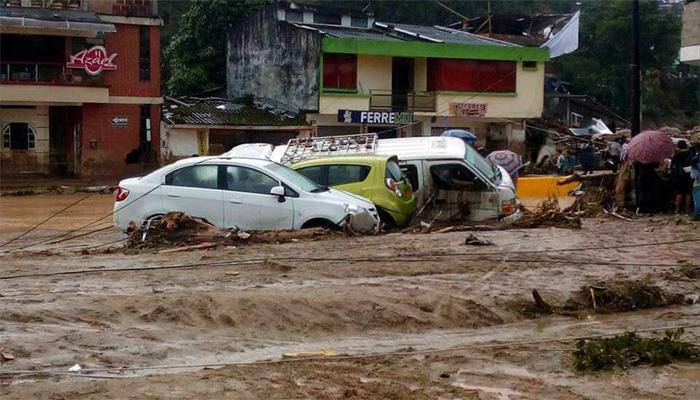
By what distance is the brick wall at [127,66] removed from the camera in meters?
33.3

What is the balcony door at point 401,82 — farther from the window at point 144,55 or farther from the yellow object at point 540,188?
the yellow object at point 540,188

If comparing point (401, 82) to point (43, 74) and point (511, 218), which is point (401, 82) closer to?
point (43, 74)

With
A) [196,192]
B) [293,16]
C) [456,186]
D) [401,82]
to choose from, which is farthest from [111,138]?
[456,186]

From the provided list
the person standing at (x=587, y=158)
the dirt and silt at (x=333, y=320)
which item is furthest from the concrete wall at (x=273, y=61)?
the dirt and silt at (x=333, y=320)

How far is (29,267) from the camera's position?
35.5 ft

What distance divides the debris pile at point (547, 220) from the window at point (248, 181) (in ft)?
13.1

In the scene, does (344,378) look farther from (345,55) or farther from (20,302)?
(345,55)

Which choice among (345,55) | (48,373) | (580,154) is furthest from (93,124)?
(48,373)

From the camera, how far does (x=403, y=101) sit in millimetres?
39688

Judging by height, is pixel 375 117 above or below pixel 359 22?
below

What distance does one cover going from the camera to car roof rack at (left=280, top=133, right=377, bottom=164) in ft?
51.5

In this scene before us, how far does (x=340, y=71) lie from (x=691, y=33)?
19114 mm

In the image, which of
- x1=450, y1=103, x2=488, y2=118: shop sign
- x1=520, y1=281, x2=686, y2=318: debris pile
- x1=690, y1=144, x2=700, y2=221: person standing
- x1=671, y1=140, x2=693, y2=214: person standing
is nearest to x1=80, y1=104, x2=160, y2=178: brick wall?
x1=450, y1=103, x2=488, y2=118: shop sign

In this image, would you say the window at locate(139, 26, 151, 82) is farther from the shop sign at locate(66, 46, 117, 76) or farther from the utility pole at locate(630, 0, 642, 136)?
the utility pole at locate(630, 0, 642, 136)
